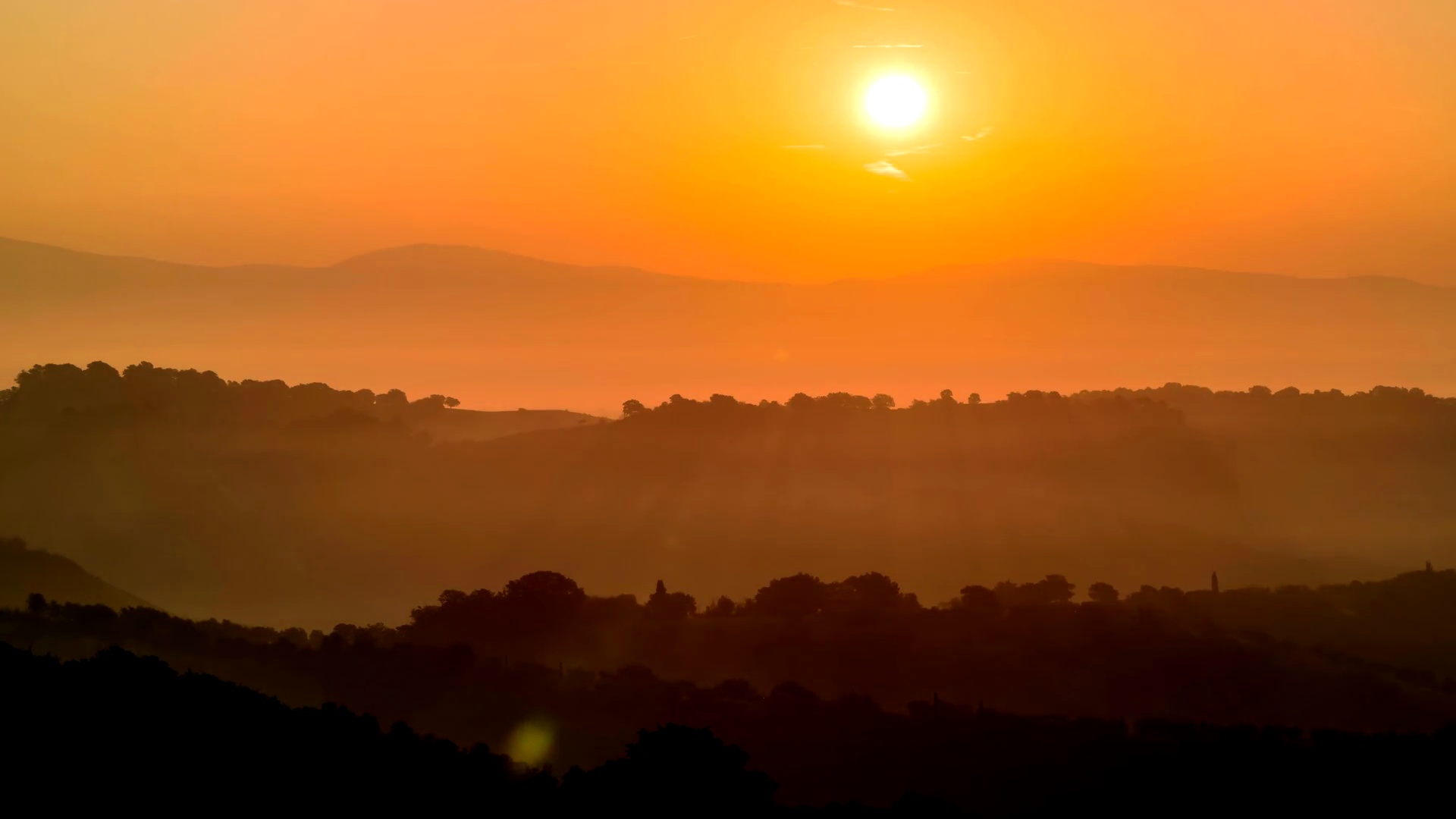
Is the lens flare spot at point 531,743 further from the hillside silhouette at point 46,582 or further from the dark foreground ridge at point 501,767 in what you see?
the hillside silhouette at point 46,582

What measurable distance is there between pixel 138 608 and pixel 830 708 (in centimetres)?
4415

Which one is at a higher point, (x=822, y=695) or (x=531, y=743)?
(x=822, y=695)

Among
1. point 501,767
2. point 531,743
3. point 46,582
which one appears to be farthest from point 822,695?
point 46,582

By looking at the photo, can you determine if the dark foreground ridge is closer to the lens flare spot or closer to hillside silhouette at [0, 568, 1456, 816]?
hillside silhouette at [0, 568, 1456, 816]

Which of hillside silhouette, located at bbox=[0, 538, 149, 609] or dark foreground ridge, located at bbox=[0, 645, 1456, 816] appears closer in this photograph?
dark foreground ridge, located at bbox=[0, 645, 1456, 816]

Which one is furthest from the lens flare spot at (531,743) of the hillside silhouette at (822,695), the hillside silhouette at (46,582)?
the hillside silhouette at (46,582)

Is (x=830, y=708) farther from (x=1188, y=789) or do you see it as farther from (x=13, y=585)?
(x=13, y=585)

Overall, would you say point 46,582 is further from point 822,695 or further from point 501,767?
point 501,767

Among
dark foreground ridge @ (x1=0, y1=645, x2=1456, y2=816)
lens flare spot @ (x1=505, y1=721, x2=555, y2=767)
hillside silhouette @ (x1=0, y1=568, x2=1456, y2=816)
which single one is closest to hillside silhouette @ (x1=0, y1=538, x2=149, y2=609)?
hillside silhouette @ (x1=0, y1=568, x2=1456, y2=816)

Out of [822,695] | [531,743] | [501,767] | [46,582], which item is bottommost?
[531,743]

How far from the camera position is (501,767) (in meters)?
41.7

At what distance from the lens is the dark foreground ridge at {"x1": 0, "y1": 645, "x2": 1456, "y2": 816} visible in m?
34.2

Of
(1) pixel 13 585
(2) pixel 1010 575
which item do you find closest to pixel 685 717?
(1) pixel 13 585

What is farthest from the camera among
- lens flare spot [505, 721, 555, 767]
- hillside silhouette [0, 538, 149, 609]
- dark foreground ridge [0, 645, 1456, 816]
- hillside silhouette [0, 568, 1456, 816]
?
hillside silhouette [0, 538, 149, 609]
